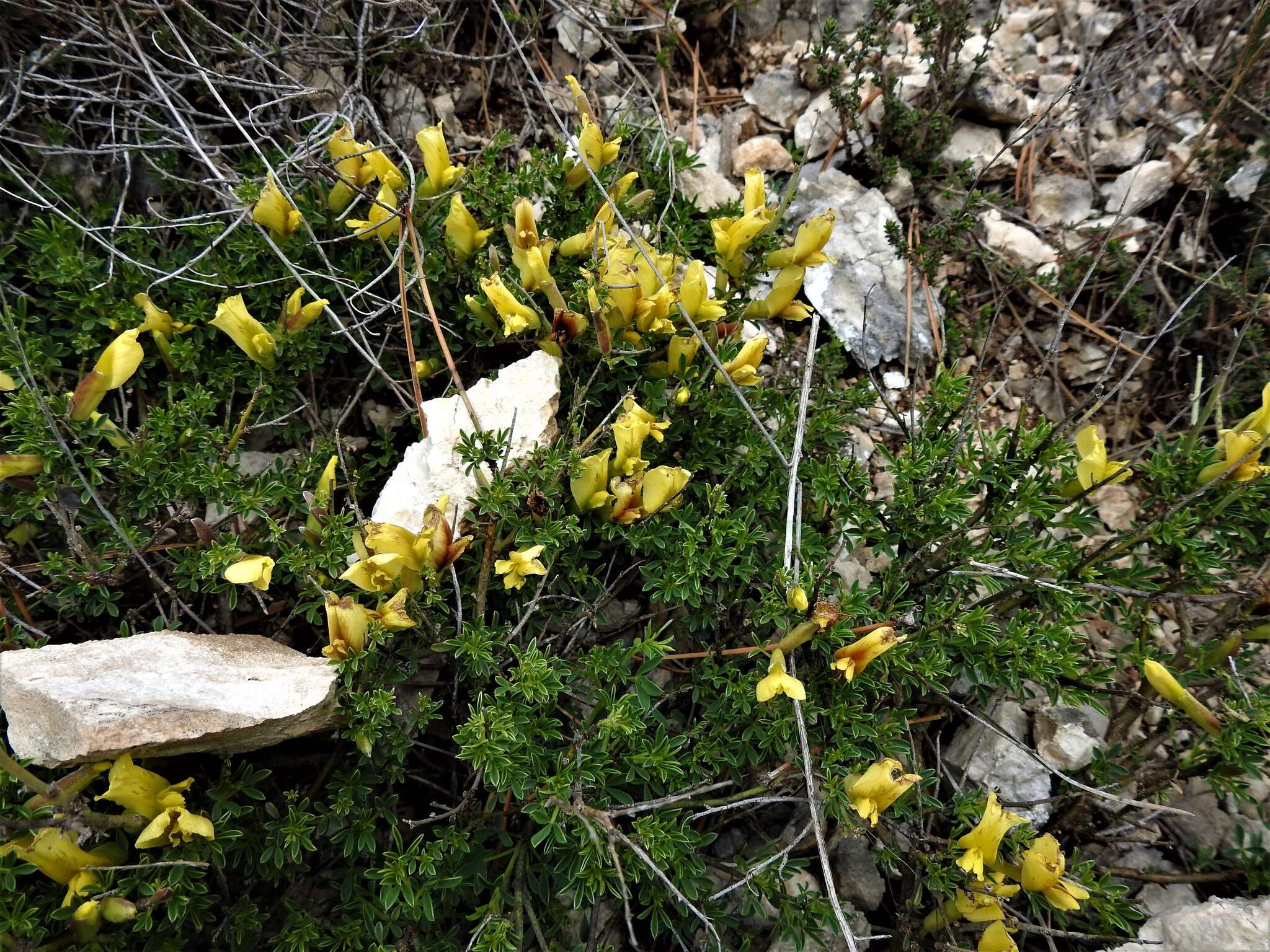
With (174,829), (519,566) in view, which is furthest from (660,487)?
(174,829)

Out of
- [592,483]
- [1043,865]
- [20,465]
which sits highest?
[592,483]

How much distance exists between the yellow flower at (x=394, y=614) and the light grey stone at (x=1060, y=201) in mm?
3077

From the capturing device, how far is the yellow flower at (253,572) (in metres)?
2.07

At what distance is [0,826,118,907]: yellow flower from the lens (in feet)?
6.22

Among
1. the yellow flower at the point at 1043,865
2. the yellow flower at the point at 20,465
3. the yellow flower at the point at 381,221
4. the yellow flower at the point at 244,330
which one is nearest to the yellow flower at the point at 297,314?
the yellow flower at the point at 244,330

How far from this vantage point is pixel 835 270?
343 centimetres

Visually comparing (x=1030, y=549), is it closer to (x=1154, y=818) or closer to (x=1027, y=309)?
(x=1154, y=818)

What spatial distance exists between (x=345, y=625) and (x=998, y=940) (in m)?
1.75

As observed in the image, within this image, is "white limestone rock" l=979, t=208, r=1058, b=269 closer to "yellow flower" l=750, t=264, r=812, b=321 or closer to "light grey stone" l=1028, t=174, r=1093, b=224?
"light grey stone" l=1028, t=174, r=1093, b=224

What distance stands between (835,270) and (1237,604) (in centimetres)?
178

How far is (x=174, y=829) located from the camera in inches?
77.0

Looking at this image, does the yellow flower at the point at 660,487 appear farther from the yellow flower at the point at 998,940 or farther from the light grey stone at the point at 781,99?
the light grey stone at the point at 781,99

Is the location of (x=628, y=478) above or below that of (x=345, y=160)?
below

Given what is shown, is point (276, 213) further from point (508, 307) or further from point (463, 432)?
point (463, 432)
